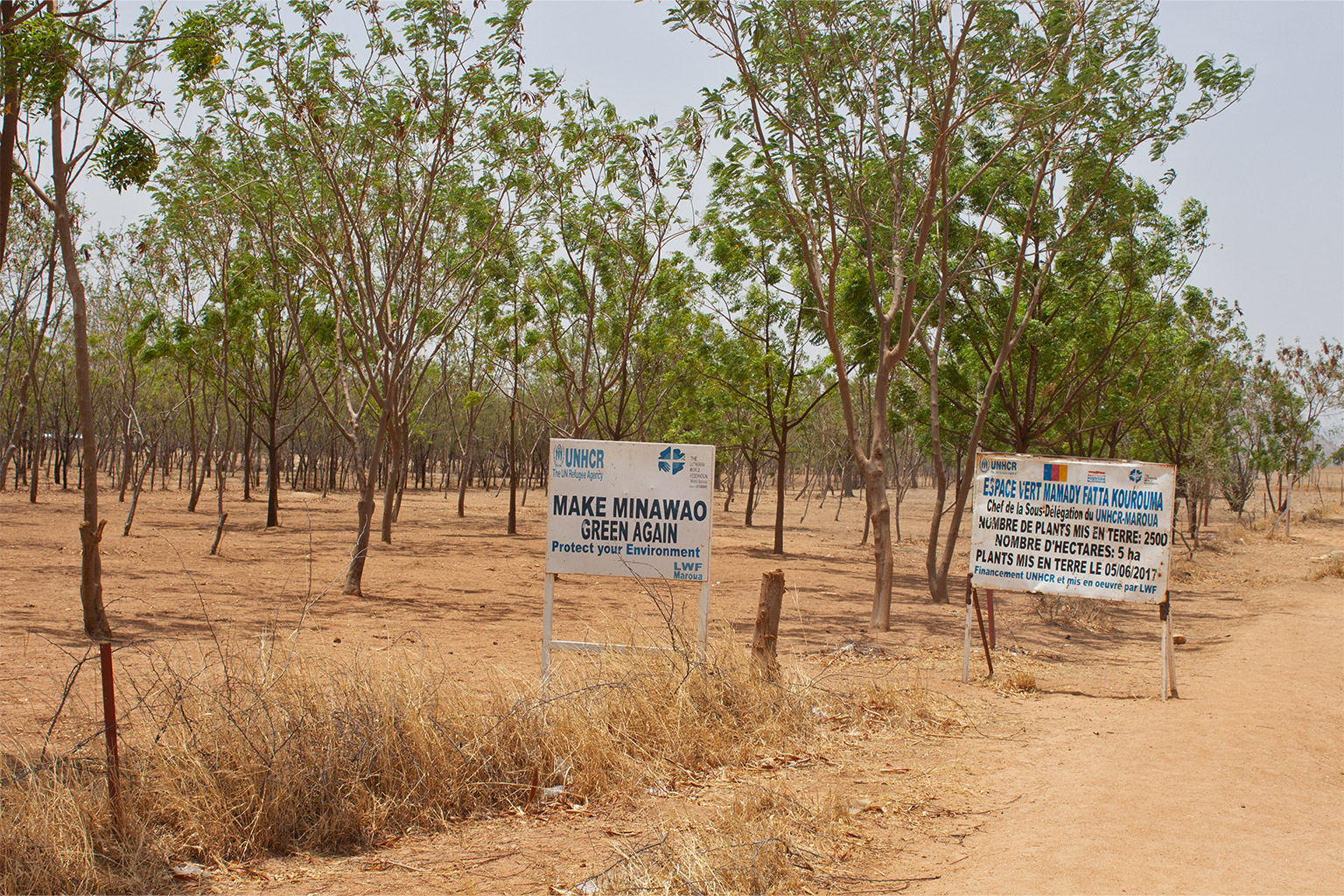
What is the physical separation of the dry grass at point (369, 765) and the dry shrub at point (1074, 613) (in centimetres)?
867

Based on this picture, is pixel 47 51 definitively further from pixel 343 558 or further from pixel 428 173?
pixel 343 558

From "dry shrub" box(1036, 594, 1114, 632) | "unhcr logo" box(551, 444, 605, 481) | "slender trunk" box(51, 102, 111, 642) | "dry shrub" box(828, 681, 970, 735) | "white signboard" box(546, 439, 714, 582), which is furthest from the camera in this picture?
"dry shrub" box(1036, 594, 1114, 632)

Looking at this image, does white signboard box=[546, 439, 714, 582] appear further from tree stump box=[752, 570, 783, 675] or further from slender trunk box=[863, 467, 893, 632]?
slender trunk box=[863, 467, 893, 632]

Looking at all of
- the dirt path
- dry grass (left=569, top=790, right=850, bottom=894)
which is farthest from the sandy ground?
dry grass (left=569, top=790, right=850, bottom=894)

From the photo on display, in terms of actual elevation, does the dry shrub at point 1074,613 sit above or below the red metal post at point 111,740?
below

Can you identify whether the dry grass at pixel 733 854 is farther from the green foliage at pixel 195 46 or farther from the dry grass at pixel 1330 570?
the dry grass at pixel 1330 570

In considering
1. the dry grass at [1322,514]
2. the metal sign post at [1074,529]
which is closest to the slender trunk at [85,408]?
the metal sign post at [1074,529]

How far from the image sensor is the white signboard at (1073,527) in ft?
29.5

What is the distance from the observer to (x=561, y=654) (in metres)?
8.47

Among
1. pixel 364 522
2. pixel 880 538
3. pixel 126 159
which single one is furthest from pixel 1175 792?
pixel 364 522

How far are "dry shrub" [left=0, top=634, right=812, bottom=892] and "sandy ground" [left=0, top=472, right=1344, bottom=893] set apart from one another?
237 mm

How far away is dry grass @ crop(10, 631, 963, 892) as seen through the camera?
426 centimetres

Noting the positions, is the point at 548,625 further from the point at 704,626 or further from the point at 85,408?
the point at 85,408

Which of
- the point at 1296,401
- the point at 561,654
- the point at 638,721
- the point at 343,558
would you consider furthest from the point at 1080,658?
the point at 1296,401
